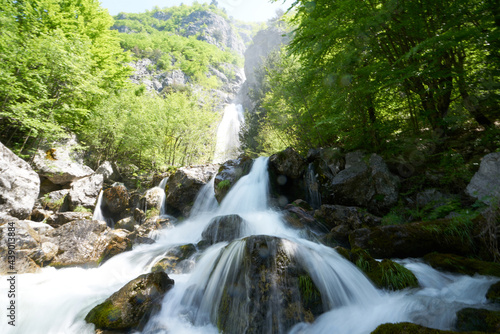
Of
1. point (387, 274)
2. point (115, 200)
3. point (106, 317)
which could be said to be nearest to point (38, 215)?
point (115, 200)

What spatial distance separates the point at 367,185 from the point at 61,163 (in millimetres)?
14268

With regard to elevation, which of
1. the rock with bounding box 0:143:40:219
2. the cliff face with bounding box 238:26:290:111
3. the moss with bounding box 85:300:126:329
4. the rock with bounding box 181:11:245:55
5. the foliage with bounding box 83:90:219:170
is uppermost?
the rock with bounding box 181:11:245:55

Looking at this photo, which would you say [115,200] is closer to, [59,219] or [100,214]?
[100,214]

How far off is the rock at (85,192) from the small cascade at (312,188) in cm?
1076

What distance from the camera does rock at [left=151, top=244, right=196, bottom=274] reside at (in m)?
5.58

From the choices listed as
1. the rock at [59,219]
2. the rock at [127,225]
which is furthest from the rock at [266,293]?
the rock at [59,219]

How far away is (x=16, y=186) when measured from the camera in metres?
7.67

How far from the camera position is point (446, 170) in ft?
21.3

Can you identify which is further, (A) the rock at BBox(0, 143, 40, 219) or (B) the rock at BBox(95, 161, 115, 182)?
(B) the rock at BBox(95, 161, 115, 182)

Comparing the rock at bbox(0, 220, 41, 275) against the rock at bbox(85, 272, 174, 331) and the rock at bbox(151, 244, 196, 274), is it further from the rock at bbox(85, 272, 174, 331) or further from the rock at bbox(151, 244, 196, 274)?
the rock at bbox(85, 272, 174, 331)

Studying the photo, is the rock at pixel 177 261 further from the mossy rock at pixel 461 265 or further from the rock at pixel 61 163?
the rock at pixel 61 163

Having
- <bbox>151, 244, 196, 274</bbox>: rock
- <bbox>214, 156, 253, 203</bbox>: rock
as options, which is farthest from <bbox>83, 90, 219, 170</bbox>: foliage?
<bbox>151, 244, 196, 274</bbox>: rock

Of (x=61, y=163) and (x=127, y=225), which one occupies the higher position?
(x=61, y=163)

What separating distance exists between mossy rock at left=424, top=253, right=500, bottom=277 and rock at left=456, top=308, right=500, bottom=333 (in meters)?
1.63
